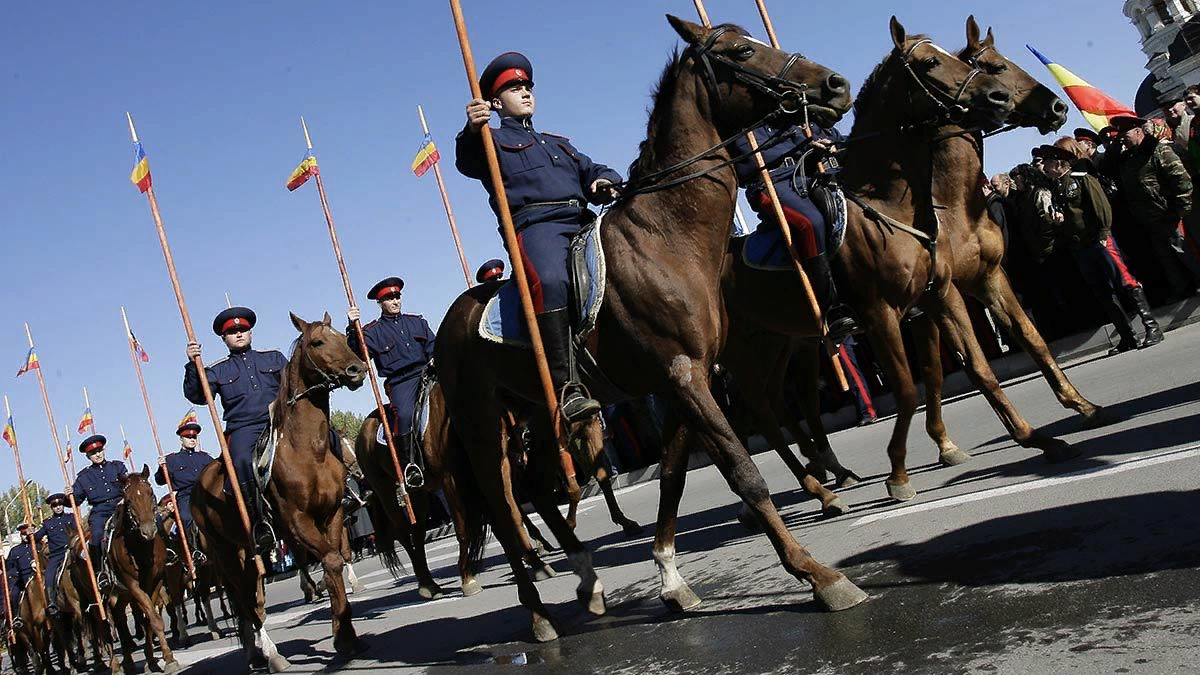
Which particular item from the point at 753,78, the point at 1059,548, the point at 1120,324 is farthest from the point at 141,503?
the point at 1120,324

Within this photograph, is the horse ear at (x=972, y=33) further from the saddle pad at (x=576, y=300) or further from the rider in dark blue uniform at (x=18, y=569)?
the rider in dark blue uniform at (x=18, y=569)

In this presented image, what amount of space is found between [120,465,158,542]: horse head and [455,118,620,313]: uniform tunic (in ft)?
27.2

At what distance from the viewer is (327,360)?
29.1 ft

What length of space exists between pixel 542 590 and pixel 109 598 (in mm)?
8293

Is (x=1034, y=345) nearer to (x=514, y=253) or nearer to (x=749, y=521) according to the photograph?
(x=749, y=521)

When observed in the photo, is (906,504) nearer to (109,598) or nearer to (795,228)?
(795,228)

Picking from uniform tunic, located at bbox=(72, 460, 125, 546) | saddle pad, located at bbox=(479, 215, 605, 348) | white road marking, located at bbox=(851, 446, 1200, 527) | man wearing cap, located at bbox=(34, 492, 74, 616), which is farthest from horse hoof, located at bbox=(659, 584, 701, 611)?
man wearing cap, located at bbox=(34, 492, 74, 616)

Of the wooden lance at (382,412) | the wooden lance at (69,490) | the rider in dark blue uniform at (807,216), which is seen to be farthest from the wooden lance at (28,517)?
the rider in dark blue uniform at (807,216)

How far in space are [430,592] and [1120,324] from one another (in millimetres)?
8252

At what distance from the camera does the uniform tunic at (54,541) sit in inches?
677

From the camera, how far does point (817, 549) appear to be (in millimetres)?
6383

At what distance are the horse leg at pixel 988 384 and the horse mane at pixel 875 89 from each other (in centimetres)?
144

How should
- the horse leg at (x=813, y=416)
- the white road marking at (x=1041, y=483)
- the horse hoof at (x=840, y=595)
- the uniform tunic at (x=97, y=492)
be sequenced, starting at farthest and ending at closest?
the uniform tunic at (x=97, y=492) < the horse leg at (x=813, y=416) < the white road marking at (x=1041, y=483) < the horse hoof at (x=840, y=595)

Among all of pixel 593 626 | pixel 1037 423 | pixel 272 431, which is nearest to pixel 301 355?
pixel 272 431
